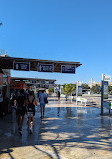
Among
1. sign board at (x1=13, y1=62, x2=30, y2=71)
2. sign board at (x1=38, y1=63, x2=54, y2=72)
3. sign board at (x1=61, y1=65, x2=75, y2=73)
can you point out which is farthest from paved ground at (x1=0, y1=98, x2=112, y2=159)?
sign board at (x1=61, y1=65, x2=75, y2=73)

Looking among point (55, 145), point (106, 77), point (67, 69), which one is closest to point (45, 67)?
point (67, 69)

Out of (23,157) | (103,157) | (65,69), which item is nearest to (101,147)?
(103,157)

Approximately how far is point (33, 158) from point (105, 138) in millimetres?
2834

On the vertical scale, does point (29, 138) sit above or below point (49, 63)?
below

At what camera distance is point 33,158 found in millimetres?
3781

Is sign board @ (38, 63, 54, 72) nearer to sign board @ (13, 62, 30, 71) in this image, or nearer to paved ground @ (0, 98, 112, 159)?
sign board @ (13, 62, 30, 71)

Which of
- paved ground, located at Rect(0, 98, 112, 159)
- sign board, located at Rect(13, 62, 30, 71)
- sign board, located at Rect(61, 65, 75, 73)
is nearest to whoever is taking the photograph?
paved ground, located at Rect(0, 98, 112, 159)

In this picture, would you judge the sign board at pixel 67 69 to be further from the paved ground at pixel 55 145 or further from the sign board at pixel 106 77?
the paved ground at pixel 55 145

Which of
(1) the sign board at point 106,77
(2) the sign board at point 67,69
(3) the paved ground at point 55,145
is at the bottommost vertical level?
(3) the paved ground at point 55,145

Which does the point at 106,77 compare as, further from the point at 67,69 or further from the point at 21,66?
the point at 21,66

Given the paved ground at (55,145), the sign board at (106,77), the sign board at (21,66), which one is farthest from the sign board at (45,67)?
the paved ground at (55,145)

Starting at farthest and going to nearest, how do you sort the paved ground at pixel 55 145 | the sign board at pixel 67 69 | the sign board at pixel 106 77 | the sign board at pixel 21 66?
the sign board at pixel 67 69 < the sign board at pixel 21 66 < the sign board at pixel 106 77 < the paved ground at pixel 55 145

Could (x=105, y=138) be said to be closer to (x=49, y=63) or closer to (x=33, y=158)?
(x=33, y=158)

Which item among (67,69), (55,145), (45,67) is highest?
(45,67)
